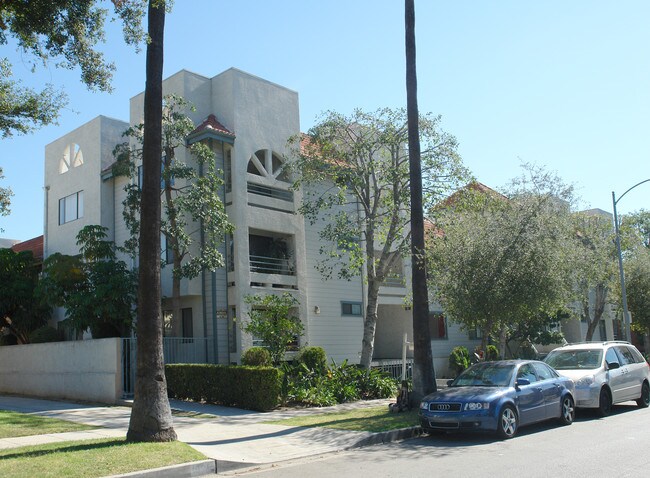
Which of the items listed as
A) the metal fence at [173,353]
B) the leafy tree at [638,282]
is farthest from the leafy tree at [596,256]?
the metal fence at [173,353]

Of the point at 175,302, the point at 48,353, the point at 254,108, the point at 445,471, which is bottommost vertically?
the point at 445,471

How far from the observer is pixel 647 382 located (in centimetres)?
1673

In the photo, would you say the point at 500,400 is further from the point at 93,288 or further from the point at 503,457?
the point at 93,288

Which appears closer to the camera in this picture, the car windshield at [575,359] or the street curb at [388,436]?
the street curb at [388,436]

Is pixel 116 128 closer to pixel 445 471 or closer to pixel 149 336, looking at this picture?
pixel 149 336

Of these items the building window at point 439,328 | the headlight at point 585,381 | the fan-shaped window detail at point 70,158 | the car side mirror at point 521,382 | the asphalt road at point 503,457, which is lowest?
the asphalt road at point 503,457

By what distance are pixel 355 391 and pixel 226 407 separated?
3.97m

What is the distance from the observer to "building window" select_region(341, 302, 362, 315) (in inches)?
1027

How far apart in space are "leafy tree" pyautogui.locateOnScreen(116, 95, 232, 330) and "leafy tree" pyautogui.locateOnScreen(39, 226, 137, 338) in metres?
1.21

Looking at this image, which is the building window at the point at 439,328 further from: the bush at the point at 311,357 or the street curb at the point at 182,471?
the street curb at the point at 182,471

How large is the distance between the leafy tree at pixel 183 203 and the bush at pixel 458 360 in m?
13.6

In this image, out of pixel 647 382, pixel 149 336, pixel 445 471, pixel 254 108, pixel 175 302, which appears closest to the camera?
pixel 445 471

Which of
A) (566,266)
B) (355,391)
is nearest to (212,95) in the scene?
(355,391)

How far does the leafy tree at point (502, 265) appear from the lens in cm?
1647
